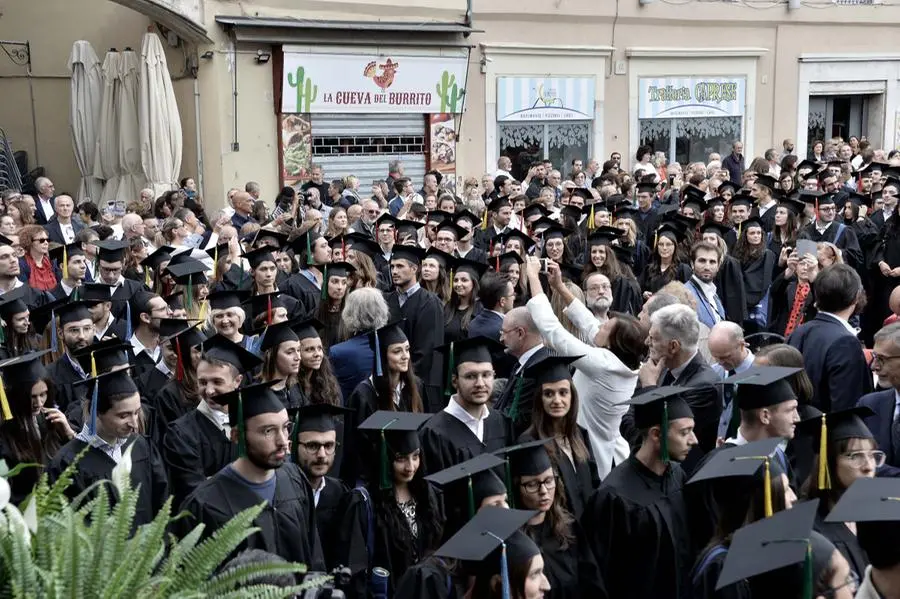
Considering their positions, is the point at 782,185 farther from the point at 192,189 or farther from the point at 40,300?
the point at 40,300

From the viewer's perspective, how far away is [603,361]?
20.4 ft

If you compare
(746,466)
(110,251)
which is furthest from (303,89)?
(746,466)

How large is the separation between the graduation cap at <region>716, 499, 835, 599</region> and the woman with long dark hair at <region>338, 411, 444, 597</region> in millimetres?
1785

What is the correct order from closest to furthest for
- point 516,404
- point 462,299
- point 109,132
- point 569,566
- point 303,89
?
1. point 569,566
2. point 516,404
3. point 462,299
4. point 109,132
5. point 303,89

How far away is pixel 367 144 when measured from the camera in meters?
20.6

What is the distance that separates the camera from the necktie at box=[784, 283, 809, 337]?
9258 mm

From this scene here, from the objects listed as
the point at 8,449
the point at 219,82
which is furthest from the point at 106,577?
the point at 219,82

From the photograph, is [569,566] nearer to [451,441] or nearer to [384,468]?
[384,468]

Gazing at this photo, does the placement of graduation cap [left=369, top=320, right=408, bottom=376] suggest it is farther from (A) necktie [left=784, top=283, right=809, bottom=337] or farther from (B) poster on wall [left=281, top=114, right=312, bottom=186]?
(B) poster on wall [left=281, top=114, right=312, bottom=186]

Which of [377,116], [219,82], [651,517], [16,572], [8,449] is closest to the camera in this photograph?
[16,572]

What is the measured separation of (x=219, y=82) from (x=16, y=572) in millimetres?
16561

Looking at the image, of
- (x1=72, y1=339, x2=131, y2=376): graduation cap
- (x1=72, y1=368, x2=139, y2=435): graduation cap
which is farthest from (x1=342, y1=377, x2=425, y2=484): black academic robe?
(x1=72, y1=339, x2=131, y2=376): graduation cap

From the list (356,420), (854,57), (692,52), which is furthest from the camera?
(854,57)

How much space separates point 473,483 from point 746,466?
115 cm
